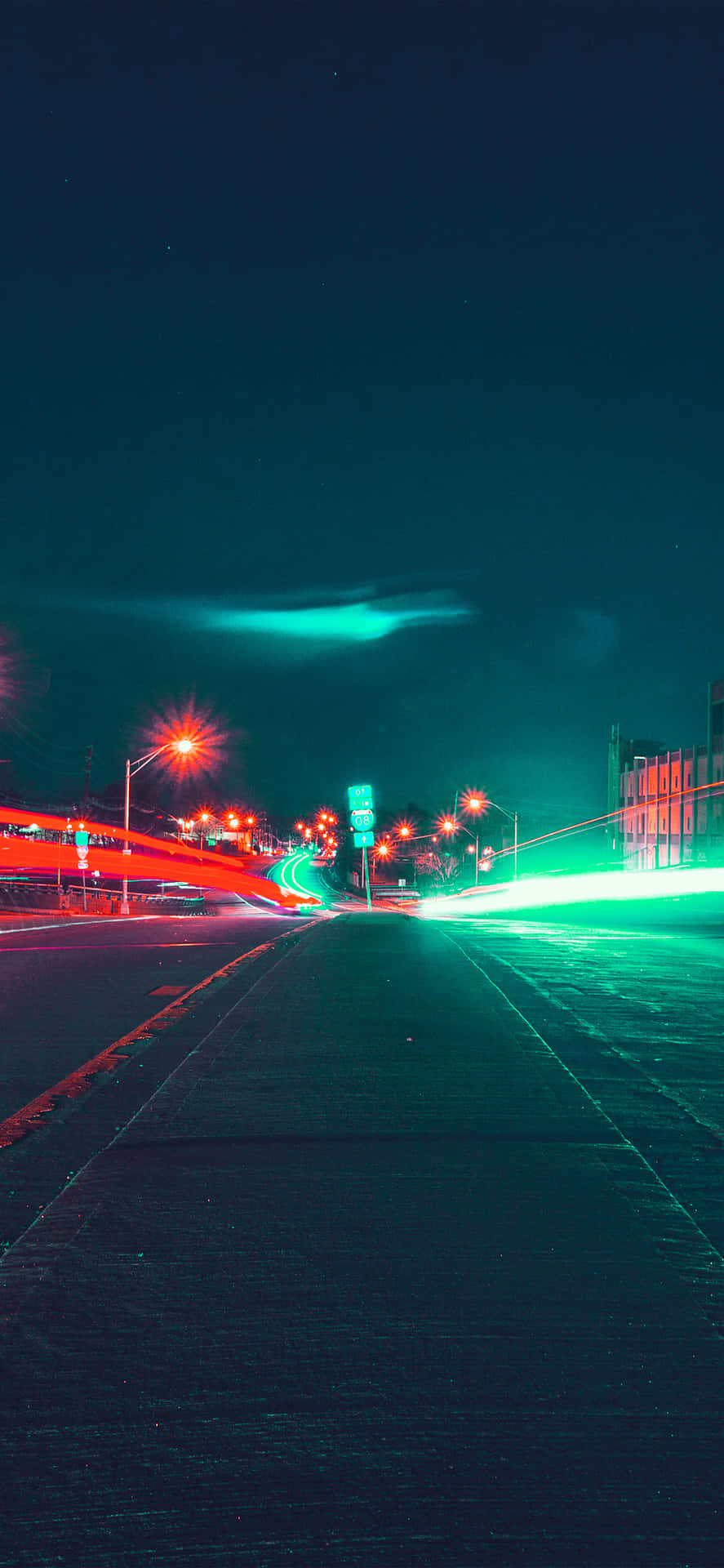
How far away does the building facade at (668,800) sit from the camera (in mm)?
70062

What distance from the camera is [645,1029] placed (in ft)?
38.0

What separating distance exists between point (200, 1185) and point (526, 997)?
7841mm

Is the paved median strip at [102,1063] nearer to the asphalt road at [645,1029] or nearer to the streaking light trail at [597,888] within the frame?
the asphalt road at [645,1029]

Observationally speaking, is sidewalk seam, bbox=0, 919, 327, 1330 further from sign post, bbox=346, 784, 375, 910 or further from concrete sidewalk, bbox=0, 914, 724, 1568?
sign post, bbox=346, 784, 375, 910

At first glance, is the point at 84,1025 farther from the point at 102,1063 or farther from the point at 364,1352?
the point at 364,1352

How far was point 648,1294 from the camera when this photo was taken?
4.76 meters

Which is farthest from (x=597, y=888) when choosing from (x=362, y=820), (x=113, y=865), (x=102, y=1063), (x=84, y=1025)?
(x=102, y=1063)

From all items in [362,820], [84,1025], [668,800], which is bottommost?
[84,1025]

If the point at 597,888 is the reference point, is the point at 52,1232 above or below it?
above

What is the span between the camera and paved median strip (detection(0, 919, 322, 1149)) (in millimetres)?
7644

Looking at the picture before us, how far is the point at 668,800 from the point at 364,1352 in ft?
250

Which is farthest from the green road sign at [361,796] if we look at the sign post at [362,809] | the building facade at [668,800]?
the building facade at [668,800]

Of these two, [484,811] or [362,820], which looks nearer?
[362,820]

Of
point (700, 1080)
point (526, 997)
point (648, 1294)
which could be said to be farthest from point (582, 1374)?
point (526, 997)
